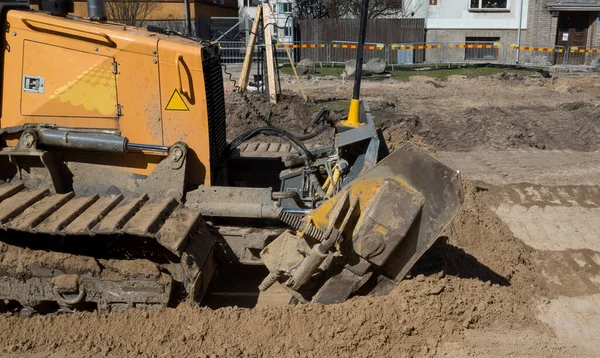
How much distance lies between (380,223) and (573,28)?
1039 inches

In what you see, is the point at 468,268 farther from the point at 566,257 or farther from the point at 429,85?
the point at 429,85

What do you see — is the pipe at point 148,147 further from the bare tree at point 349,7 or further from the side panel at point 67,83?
the bare tree at point 349,7

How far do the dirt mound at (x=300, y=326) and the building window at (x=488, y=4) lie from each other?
973 inches

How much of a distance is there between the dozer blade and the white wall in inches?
953

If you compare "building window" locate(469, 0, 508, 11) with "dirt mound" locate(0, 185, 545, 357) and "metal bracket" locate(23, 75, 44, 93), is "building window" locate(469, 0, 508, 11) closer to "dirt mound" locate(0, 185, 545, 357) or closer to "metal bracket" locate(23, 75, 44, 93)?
"dirt mound" locate(0, 185, 545, 357)

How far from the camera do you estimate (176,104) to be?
515 centimetres

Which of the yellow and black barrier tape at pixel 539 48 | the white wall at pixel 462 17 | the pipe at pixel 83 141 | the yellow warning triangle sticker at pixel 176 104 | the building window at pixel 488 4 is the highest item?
the building window at pixel 488 4

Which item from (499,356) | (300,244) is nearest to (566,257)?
(499,356)

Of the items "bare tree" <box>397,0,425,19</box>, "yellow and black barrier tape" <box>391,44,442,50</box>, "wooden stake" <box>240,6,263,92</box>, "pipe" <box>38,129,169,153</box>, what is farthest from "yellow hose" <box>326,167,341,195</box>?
"bare tree" <box>397,0,425,19</box>

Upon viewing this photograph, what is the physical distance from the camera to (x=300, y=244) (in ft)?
15.6

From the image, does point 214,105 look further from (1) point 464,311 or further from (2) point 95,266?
(1) point 464,311

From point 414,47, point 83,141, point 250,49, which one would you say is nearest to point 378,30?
point 414,47

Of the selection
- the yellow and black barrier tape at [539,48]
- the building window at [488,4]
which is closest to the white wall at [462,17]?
the building window at [488,4]

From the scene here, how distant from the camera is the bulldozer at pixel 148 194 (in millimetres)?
4570
